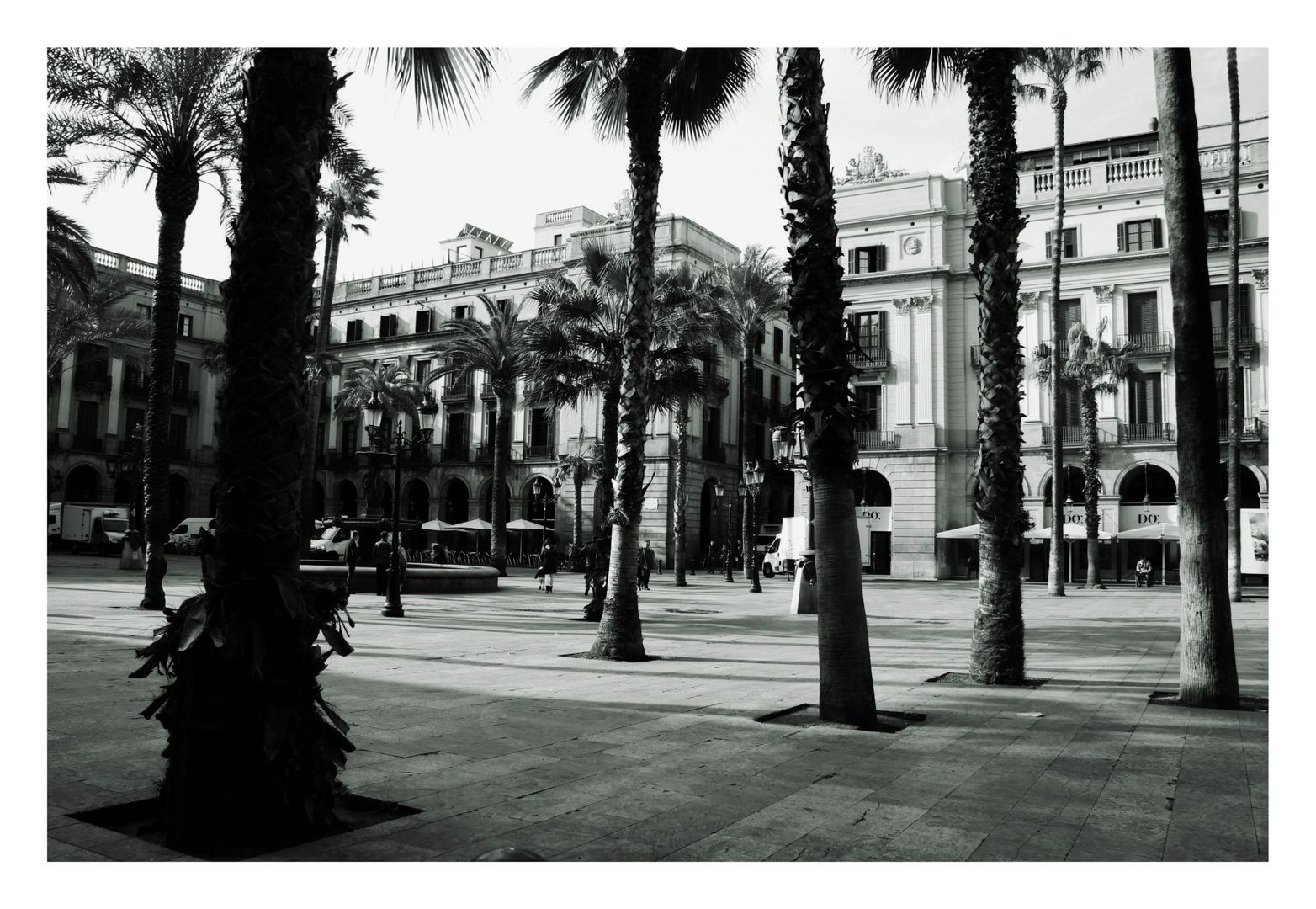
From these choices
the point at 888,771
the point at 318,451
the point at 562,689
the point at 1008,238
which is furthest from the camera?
the point at 318,451

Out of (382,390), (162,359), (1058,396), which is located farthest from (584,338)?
(382,390)

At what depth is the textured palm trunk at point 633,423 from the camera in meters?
10.4

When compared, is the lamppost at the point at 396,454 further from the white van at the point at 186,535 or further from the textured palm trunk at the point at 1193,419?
the white van at the point at 186,535

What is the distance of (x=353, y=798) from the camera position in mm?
4367

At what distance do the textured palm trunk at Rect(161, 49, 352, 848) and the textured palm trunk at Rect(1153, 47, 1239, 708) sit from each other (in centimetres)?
638

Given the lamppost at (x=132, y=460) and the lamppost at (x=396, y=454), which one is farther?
the lamppost at (x=132, y=460)

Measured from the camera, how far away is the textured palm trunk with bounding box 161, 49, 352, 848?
3803 millimetres

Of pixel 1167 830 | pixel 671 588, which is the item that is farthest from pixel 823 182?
pixel 671 588

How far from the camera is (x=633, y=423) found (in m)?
10.4

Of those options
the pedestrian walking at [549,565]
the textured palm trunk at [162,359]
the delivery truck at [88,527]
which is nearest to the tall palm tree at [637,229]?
the textured palm trunk at [162,359]

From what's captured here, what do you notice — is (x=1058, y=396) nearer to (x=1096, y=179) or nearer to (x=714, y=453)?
(x=1096, y=179)

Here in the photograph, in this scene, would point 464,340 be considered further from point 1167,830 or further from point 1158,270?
point 1167,830

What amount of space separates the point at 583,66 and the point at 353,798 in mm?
9582

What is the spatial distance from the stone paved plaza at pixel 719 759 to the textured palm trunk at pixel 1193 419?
17.9 inches
